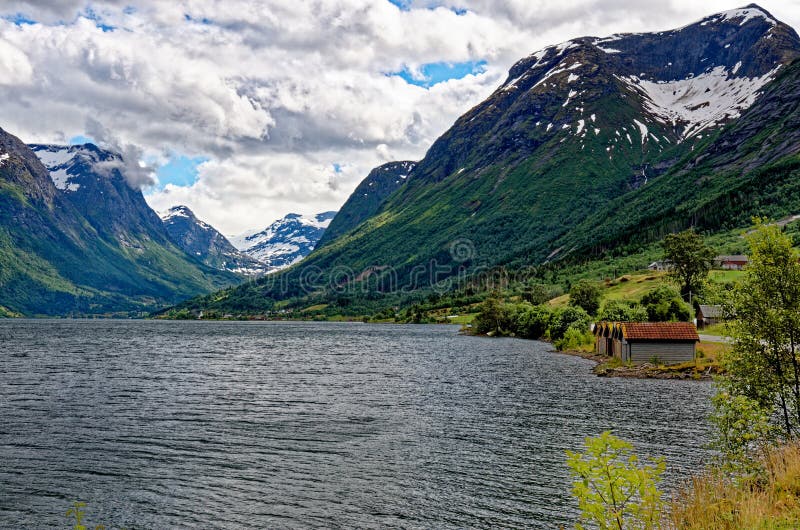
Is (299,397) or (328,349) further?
(328,349)

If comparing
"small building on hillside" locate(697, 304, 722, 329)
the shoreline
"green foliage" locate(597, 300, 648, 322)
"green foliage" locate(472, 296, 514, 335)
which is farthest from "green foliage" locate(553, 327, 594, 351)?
"green foliage" locate(472, 296, 514, 335)

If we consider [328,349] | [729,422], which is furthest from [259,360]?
[729,422]

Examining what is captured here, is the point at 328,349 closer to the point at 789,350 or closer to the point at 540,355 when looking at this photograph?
the point at 540,355

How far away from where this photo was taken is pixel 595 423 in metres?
49.9

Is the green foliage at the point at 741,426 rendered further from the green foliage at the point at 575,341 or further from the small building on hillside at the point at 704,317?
the small building on hillside at the point at 704,317

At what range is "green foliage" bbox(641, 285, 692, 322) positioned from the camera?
123500mm

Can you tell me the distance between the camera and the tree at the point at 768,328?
2617cm

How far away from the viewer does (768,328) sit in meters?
26.4

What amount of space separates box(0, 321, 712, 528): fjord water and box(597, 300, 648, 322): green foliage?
41.4m

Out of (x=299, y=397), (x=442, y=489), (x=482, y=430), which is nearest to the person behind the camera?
(x=442, y=489)

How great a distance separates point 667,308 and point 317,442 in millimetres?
100174

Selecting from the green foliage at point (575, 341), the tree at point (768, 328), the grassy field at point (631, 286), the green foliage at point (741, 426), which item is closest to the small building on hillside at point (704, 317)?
the grassy field at point (631, 286)

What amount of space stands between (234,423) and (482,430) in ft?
69.0

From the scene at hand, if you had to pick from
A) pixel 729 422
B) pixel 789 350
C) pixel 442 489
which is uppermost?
pixel 789 350
